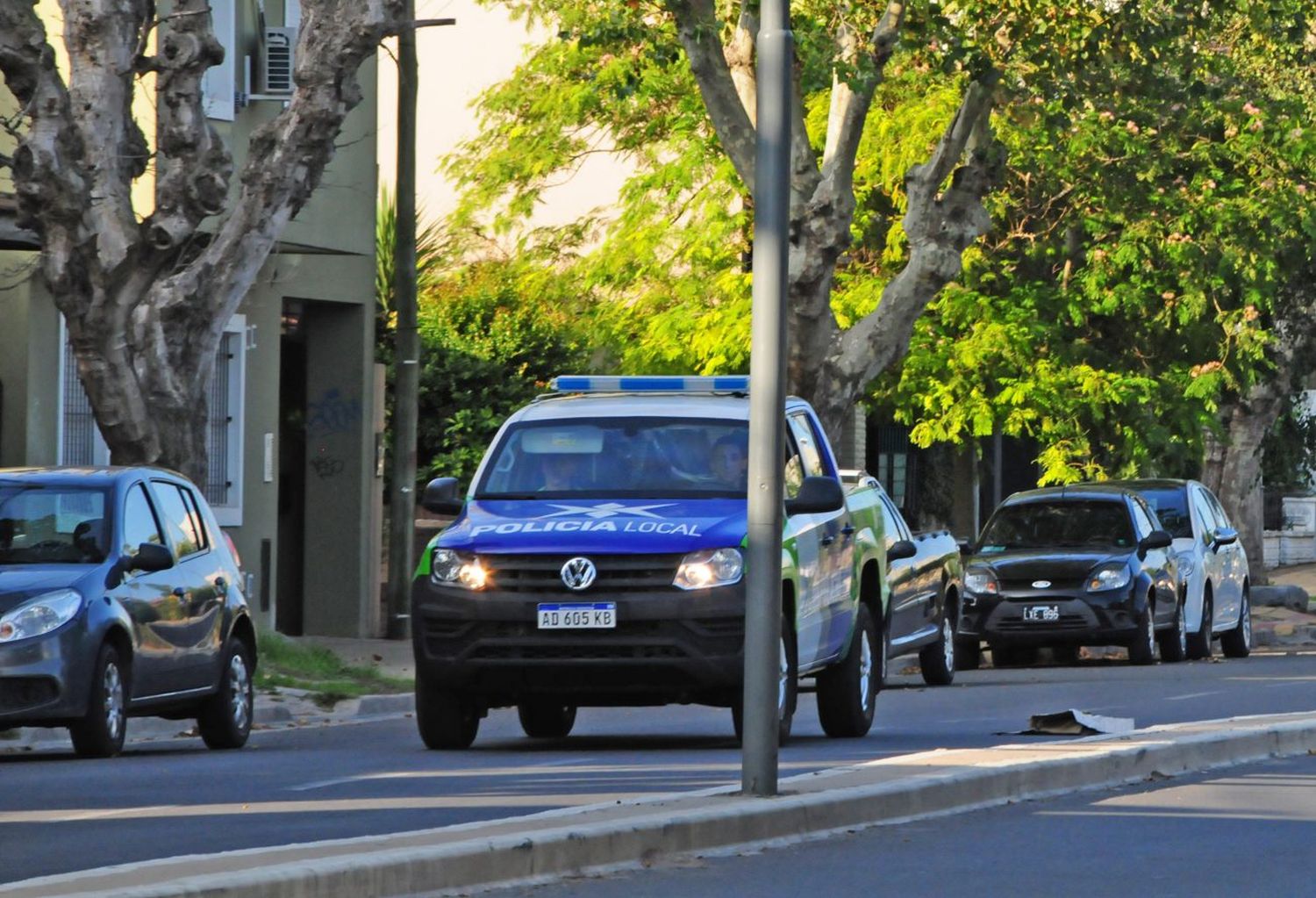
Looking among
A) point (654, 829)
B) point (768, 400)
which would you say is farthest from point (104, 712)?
point (654, 829)

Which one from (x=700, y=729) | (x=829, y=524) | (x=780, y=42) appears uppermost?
(x=780, y=42)

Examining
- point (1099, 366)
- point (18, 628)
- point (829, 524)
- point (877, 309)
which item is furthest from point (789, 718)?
point (1099, 366)

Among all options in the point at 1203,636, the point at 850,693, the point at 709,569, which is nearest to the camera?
the point at 709,569

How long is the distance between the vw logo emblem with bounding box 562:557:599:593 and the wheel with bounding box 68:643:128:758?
253 centimetres

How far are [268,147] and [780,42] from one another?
363 inches

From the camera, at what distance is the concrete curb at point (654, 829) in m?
8.28

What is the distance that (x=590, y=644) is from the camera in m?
14.1

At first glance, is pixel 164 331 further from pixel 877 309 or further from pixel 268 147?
pixel 877 309

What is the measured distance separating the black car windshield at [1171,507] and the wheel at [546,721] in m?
13.1

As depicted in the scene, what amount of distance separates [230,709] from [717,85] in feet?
34.4

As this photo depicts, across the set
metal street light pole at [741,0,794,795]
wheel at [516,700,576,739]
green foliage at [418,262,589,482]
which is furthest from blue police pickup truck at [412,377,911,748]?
green foliage at [418,262,589,482]

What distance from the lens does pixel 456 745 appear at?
1534 centimetres

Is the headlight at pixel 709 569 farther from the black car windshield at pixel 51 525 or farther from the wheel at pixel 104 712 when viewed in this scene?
the black car windshield at pixel 51 525

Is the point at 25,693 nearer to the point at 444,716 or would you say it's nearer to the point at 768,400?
the point at 444,716
